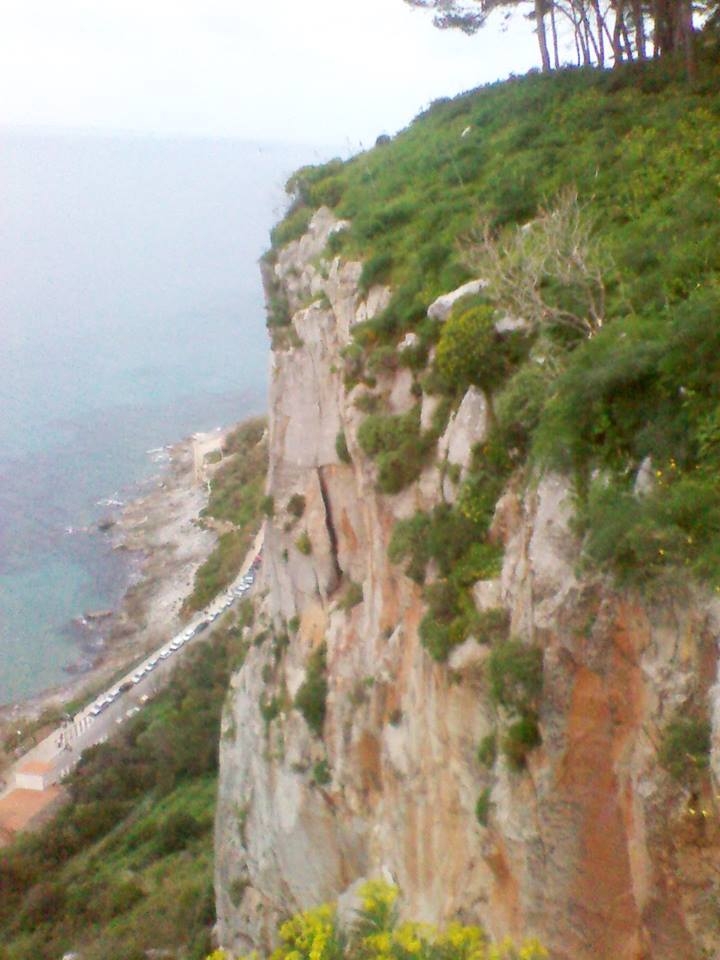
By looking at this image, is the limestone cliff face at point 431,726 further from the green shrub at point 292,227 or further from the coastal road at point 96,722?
the coastal road at point 96,722

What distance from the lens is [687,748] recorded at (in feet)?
20.0

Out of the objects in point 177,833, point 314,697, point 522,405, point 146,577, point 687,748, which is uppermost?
point 522,405

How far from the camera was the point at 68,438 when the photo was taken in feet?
261

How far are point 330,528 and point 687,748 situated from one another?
1071 cm

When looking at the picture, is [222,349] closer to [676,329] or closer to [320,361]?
[320,361]

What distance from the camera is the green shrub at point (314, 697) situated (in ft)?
47.6

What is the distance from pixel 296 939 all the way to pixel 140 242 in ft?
473

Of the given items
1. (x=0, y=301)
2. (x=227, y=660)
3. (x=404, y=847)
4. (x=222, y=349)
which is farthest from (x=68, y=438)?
(x=404, y=847)

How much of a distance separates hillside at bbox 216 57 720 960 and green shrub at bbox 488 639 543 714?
0.03m

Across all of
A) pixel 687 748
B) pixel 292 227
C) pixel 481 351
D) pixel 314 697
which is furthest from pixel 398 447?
pixel 292 227

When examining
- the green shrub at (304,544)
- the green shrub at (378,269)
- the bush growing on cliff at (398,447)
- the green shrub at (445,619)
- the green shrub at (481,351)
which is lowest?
the green shrub at (304,544)

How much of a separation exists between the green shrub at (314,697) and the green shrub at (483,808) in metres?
5.95

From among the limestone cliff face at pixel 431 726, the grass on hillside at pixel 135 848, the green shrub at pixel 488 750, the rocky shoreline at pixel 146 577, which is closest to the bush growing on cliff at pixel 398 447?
the limestone cliff face at pixel 431 726

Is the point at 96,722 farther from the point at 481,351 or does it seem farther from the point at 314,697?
the point at 481,351
